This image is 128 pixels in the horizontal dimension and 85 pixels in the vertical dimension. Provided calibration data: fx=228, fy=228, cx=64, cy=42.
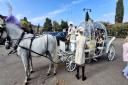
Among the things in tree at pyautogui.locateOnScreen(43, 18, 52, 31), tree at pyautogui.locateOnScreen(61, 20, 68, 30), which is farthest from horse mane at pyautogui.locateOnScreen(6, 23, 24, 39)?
tree at pyautogui.locateOnScreen(43, 18, 52, 31)

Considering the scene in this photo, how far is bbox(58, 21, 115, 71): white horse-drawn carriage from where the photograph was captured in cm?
→ 1020

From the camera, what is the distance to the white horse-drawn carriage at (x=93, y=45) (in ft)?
33.5

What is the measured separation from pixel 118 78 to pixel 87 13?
6.32 meters

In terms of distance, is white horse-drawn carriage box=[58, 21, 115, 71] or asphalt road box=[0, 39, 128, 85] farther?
white horse-drawn carriage box=[58, 21, 115, 71]

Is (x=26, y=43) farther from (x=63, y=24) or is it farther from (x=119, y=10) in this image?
(x=119, y=10)

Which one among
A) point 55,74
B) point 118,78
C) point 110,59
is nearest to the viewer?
point 118,78

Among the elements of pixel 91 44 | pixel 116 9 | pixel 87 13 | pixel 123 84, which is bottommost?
pixel 123 84

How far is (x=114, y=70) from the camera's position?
1002 centimetres

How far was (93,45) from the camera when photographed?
11180 millimetres

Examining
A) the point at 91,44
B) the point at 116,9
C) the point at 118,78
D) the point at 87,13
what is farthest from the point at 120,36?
the point at 118,78

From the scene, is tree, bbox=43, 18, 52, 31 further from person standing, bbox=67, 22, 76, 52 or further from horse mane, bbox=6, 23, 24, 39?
horse mane, bbox=6, 23, 24, 39

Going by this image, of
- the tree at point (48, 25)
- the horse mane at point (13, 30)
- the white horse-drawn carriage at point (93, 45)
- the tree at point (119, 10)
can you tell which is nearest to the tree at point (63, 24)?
the tree at point (48, 25)

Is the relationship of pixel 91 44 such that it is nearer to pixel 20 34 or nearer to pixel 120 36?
pixel 20 34

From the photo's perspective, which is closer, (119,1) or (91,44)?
(91,44)
